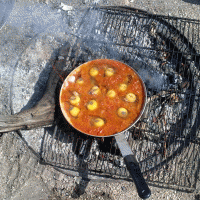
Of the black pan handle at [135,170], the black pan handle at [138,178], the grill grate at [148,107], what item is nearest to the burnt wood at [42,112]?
the grill grate at [148,107]

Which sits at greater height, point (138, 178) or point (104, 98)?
point (104, 98)

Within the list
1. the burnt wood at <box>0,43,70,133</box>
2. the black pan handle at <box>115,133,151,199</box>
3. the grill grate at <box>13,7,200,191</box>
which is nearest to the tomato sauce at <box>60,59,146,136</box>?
the black pan handle at <box>115,133,151,199</box>

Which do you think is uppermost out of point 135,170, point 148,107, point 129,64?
point 129,64

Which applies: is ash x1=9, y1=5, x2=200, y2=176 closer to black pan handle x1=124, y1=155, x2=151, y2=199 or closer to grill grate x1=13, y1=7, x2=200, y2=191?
grill grate x1=13, y1=7, x2=200, y2=191

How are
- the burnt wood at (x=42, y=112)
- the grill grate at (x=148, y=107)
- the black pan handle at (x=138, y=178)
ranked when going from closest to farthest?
the black pan handle at (x=138, y=178) → the burnt wood at (x=42, y=112) → the grill grate at (x=148, y=107)

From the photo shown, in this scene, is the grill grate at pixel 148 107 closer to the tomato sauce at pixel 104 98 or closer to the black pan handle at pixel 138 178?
the tomato sauce at pixel 104 98

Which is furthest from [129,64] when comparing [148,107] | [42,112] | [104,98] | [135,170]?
[135,170]

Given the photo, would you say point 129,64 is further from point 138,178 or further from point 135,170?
point 138,178
